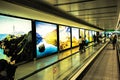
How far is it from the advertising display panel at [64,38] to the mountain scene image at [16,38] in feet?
16.7

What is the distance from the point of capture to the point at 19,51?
342 inches

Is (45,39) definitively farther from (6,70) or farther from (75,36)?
(75,36)

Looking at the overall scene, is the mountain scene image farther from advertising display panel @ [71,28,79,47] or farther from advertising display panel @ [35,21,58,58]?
advertising display panel @ [71,28,79,47]

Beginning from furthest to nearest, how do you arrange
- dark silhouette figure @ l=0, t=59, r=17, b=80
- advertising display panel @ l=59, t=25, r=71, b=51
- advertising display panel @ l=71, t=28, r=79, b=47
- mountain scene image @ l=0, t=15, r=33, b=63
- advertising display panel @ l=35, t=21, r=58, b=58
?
1. advertising display panel @ l=71, t=28, r=79, b=47
2. advertising display panel @ l=59, t=25, r=71, b=51
3. advertising display panel @ l=35, t=21, r=58, b=58
4. mountain scene image @ l=0, t=15, r=33, b=63
5. dark silhouette figure @ l=0, t=59, r=17, b=80

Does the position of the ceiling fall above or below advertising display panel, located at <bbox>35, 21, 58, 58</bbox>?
above

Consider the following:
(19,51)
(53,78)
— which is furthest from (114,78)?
(19,51)

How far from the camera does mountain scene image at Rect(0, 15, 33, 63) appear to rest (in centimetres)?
738

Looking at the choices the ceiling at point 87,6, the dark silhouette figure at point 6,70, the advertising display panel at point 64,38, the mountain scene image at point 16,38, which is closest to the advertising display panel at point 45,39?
the mountain scene image at point 16,38

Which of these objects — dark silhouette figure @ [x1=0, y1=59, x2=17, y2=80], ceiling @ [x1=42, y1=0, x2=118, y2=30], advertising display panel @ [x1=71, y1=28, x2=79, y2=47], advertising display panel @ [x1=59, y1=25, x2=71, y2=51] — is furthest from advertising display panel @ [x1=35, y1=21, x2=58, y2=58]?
dark silhouette figure @ [x1=0, y1=59, x2=17, y2=80]

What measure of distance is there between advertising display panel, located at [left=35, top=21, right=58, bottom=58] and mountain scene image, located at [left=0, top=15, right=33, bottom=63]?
864mm

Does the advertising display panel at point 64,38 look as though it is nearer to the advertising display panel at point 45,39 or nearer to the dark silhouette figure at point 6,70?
the advertising display panel at point 45,39

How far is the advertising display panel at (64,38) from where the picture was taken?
1464 centimetres

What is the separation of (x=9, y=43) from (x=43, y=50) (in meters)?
3.57

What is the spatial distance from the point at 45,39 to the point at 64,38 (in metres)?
4.37
